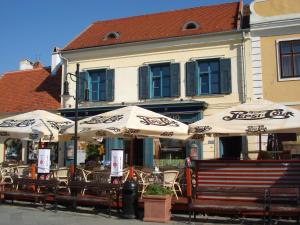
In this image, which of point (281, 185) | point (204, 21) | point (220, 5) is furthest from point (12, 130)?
point (220, 5)

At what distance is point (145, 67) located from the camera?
1952 cm

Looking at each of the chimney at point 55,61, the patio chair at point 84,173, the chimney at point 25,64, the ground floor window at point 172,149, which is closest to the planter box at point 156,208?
the patio chair at point 84,173

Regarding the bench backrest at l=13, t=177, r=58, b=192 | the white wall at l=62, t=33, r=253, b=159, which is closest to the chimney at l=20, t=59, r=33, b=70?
the white wall at l=62, t=33, r=253, b=159

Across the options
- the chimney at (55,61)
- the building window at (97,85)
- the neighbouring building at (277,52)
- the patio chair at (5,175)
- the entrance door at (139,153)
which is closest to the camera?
the patio chair at (5,175)

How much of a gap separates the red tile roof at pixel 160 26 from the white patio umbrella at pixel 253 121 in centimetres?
808

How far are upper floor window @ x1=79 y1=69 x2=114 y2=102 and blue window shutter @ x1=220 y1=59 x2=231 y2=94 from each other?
16.9 ft

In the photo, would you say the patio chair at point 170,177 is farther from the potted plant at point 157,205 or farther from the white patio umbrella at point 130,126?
the potted plant at point 157,205

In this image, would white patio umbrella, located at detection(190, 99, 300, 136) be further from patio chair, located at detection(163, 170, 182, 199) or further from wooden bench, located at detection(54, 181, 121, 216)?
wooden bench, located at detection(54, 181, 121, 216)

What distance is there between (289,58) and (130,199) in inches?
404

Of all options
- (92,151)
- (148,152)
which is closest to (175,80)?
(148,152)

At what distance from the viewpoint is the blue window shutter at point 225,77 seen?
18.0 meters

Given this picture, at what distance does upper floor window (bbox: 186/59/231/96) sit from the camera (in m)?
18.5

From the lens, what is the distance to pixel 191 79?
18.6 metres

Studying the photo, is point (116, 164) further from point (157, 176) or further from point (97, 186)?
point (157, 176)
